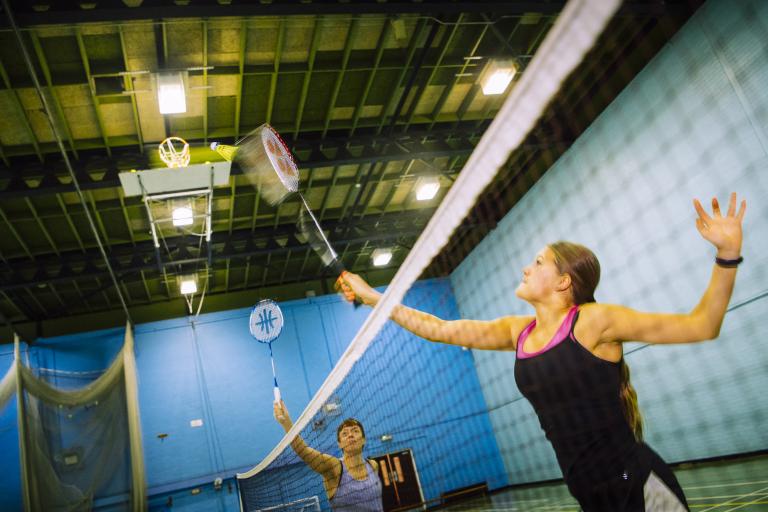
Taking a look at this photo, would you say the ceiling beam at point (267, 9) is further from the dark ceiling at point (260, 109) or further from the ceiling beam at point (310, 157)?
the ceiling beam at point (310, 157)

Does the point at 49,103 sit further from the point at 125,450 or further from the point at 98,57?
the point at 125,450

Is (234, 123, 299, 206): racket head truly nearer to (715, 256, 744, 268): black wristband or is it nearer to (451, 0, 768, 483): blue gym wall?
(451, 0, 768, 483): blue gym wall

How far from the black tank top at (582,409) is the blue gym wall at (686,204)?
271 inches

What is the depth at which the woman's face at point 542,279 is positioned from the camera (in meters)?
2.19

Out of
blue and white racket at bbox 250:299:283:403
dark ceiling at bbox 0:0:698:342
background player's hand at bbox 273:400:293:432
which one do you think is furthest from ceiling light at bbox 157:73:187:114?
background player's hand at bbox 273:400:293:432

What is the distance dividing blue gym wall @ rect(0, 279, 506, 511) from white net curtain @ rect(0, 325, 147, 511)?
2795 mm

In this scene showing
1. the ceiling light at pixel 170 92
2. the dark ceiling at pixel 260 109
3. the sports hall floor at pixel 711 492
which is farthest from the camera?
the ceiling light at pixel 170 92

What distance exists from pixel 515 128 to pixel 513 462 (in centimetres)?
1468

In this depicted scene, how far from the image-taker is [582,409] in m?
A: 1.93

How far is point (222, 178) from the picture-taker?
919 centimetres

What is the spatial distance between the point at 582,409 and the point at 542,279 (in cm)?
52

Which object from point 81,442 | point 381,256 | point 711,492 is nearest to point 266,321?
point 81,442

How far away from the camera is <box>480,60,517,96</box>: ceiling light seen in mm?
9992

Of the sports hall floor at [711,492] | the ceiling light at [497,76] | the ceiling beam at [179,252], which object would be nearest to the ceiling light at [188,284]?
the ceiling beam at [179,252]
